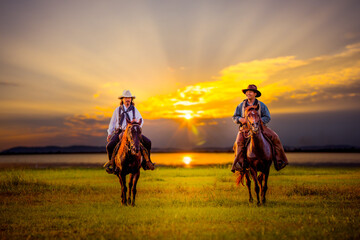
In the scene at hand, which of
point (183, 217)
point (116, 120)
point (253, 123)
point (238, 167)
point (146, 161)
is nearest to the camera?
point (183, 217)

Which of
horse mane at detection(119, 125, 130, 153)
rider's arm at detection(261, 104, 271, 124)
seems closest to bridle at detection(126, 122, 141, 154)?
horse mane at detection(119, 125, 130, 153)

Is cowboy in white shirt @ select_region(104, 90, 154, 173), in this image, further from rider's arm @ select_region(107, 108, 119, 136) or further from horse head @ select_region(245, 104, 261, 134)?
horse head @ select_region(245, 104, 261, 134)

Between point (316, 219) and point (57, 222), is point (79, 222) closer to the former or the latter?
point (57, 222)

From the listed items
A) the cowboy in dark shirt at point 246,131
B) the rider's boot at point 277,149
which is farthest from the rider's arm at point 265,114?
the rider's boot at point 277,149

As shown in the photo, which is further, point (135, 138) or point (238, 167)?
point (238, 167)

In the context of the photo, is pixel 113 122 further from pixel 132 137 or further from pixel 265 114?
pixel 265 114

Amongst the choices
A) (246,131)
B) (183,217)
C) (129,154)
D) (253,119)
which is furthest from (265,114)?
(129,154)

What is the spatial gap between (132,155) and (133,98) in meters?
2.27

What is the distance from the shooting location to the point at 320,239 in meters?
7.58

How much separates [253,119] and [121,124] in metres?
4.90

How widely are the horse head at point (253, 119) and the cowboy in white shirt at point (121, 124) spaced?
4045mm

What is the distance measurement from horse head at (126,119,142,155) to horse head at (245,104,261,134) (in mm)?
3652

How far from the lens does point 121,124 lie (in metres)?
13.2

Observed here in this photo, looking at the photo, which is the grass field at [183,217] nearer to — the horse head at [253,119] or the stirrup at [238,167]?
the stirrup at [238,167]
